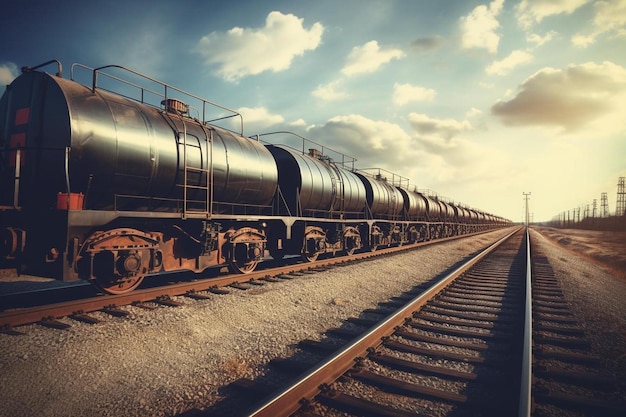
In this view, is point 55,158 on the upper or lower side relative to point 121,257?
upper

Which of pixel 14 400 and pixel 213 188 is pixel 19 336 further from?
pixel 213 188

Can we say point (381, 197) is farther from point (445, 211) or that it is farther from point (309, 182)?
point (445, 211)

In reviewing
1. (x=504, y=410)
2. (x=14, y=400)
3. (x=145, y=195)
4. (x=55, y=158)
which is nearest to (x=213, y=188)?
(x=145, y=195)

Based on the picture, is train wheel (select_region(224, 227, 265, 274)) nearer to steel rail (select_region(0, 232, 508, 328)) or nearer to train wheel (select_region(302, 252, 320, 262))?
steel rail (select_region(0, 232, 508, 328))

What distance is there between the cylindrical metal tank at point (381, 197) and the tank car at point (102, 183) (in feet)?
30.7

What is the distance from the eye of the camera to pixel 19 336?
4.51 m

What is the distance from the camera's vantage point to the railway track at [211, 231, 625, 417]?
307 centimetres

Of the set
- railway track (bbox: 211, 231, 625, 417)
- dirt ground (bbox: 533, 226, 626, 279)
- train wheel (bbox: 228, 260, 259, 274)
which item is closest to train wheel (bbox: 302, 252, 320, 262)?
train wheel (bbox: 228, 260, 259, 274)

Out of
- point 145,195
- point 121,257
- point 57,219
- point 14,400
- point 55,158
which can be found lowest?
point 14,400

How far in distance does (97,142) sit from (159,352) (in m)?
3.63

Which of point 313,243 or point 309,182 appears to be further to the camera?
point 313,243

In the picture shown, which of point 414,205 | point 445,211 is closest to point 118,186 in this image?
point 414,205

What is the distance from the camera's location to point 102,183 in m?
5.96

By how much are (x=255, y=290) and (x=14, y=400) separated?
4412 millimetres
